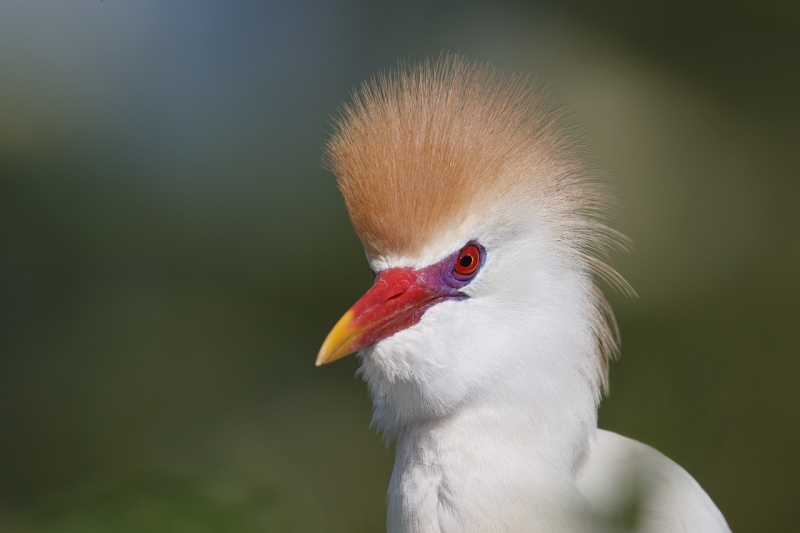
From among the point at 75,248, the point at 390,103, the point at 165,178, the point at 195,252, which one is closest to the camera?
the point at 390,103

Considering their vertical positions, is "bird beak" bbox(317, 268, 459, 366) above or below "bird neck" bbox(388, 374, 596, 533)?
above

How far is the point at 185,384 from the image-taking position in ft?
9.18

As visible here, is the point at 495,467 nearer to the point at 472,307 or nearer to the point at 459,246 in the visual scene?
the point at 472,307

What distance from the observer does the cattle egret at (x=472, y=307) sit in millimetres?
1289

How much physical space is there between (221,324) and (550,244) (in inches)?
74.1

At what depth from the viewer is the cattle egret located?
1.29 m

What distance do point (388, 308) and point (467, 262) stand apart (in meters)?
0.19

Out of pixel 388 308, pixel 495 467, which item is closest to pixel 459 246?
pixel 388 308

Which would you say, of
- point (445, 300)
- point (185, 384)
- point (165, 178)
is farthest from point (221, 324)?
point (445, 300)

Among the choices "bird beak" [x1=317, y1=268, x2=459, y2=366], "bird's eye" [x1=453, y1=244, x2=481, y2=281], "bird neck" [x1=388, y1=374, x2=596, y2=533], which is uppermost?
"bird's eye" [x1=453, y1=244, x2=481, y2=281]

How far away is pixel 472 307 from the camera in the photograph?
1.33m

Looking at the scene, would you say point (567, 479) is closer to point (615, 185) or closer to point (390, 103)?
point (615, 185)

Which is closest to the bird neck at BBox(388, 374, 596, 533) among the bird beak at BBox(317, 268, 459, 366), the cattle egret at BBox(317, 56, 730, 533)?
the cattle egret at BBox(317, 56, 730, 533)

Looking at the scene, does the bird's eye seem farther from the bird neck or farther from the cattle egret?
the bird neck
